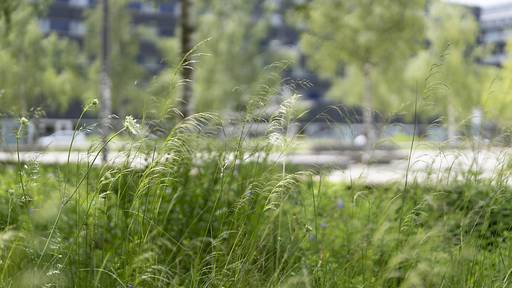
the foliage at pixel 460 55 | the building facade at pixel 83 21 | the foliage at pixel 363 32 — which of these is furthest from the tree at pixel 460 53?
the building facade at pixel 83 21

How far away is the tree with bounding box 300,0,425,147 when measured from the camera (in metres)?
21.9

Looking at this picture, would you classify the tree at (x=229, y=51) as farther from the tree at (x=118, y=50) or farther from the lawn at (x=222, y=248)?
the lawn at (x=222, y=248)

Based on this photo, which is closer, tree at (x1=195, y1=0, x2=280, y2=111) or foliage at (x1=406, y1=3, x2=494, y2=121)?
foliage at (x1=406, y1=3, x2=494, y2=121)

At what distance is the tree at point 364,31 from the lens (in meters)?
21.9

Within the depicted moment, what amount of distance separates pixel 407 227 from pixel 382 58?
786 inches

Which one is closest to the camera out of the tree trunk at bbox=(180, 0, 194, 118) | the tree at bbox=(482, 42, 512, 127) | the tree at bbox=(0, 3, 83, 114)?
the tree at bbox=(482, 42, 512, 127)

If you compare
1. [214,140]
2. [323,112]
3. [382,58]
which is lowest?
[382,58]

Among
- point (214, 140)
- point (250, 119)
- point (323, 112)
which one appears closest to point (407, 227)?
point (323, 112)

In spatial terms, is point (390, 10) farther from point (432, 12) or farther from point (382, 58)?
point (432, 12)

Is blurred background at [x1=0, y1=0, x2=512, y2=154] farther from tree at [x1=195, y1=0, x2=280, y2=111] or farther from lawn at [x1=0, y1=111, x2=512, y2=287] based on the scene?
lawn at [x1=0, y1=111, x2=512, y2=287]

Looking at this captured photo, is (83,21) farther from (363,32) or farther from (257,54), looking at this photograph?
(363,32)

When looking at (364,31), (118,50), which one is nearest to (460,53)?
(364,31)

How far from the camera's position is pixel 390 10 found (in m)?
22.0

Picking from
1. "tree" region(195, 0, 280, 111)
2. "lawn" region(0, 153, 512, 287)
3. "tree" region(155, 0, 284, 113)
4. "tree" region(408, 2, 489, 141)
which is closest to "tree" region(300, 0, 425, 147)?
"tree" region(408, 2, 489, 141)
